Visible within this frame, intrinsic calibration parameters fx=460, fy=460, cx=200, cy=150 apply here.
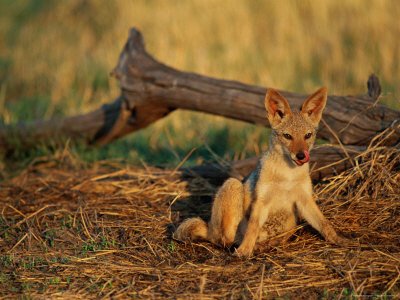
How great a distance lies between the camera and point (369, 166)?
4.68m

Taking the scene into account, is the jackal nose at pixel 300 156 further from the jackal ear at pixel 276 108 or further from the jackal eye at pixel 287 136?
the jackal ear at pixel 276 108

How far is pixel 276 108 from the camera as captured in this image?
411 centimetres

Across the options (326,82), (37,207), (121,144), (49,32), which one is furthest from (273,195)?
(49,32)

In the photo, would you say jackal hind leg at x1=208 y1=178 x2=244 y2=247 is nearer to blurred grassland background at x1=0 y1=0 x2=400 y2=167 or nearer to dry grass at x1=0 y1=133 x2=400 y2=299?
dry grass at x1=0 y1=133 x2=400 y2=299

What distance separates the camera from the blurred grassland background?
7.98 meters

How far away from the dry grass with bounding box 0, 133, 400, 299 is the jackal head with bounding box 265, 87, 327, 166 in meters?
0.83

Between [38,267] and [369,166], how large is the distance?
3.28 meters

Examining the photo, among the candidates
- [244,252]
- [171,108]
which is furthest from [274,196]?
[171,108]

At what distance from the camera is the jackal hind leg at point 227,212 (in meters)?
4.08

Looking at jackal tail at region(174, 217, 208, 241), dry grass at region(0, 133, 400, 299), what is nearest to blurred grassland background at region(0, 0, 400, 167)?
dry grass at region(0, 133, 400, 299)

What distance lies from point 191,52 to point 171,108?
4.94 m

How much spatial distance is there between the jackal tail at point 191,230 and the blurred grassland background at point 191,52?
2517mm

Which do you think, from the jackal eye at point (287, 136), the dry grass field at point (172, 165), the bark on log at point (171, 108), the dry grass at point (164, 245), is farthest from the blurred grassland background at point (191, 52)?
the jackal eye at point (287, 136)

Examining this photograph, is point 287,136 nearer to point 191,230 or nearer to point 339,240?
point 339,240
